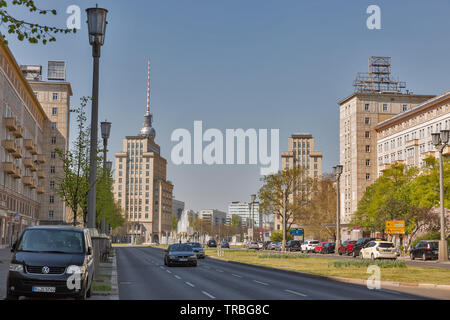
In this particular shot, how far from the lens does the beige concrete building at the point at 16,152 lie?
72750 millimetres

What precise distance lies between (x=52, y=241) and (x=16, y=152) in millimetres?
67432

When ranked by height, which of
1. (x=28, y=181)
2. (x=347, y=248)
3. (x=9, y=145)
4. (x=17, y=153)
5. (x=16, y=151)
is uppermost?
(x=9, y=145)

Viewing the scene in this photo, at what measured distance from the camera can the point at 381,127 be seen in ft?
377

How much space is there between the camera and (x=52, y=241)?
15344 mm

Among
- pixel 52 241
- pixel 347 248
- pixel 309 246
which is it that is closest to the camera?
pixel 52 241

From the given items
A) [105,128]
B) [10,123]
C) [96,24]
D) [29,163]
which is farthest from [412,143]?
[96,24]

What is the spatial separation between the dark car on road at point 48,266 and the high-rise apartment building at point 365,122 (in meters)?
107

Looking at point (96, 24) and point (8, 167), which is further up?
point (96, 24)

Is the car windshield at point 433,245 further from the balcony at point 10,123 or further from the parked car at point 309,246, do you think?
the balcony at point 10,123

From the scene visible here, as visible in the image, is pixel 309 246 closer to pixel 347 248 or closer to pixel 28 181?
pixel 347 248

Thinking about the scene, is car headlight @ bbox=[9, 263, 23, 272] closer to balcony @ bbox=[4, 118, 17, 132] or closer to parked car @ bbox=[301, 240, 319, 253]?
balcony @ bbox=[4, 118, 17, 132]

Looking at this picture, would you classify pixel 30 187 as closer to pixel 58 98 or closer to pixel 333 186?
pixel 58 98

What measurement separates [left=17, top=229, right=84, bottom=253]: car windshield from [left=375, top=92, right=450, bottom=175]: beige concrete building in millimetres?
70169

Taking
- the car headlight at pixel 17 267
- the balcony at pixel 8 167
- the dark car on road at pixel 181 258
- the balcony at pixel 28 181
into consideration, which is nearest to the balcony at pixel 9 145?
the balcony at pixel 8 167
